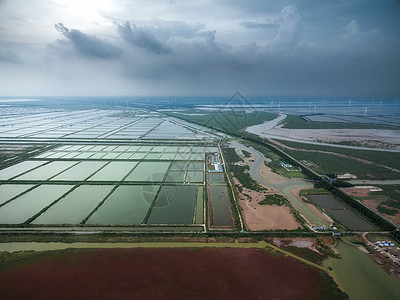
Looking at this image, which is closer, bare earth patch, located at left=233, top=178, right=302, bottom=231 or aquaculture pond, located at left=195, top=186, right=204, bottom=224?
bare earth patch, located at left=233, top=178, right=302, bottom=231

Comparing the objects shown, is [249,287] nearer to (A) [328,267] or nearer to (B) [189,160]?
(A) [328,267]

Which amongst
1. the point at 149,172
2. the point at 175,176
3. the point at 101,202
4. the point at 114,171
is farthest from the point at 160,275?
the point at 114,171

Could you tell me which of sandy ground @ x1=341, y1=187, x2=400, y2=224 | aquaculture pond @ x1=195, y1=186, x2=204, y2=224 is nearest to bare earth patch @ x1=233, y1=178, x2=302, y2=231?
aquaculture pond @ x1=195, y1=186, x2=204, y2=224

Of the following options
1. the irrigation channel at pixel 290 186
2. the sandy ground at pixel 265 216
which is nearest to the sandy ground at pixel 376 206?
the irrigation channel at pixel 290 186

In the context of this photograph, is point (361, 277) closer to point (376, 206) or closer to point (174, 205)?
point (376, 206)

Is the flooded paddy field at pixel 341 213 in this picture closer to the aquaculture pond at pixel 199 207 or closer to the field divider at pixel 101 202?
the aquaculture pond at pixel 199 207

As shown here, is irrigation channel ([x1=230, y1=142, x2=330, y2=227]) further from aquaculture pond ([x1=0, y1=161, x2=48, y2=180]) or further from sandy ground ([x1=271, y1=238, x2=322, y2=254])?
aquaculture pond ([x1=0, y1=161, x2=48, y2=180])

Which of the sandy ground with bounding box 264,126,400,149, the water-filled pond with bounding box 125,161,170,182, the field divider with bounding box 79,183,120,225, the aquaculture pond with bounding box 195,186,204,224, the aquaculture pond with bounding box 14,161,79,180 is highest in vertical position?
the sandy ground with bounding box 264,126,400,149
